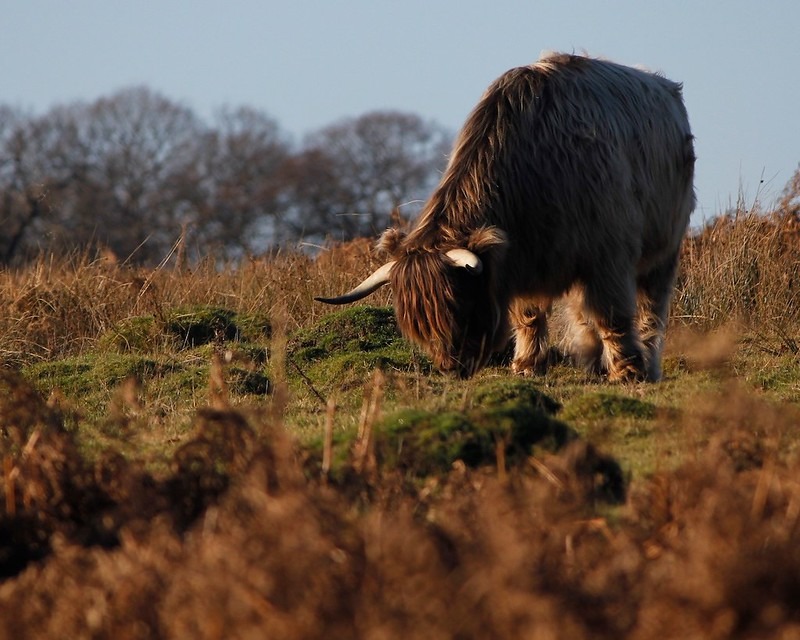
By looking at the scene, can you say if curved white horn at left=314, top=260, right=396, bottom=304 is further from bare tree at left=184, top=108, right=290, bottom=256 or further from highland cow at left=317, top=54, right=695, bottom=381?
bare tree at left=184, top=108, right=290, bottom=256

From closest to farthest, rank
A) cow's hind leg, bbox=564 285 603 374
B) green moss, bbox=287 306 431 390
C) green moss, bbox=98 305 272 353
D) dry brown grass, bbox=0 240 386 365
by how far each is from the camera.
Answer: green moss, bbox=287 306 431 390
cow's hind leg, bbox=564 285 603 374
green moss, bbox=98 305 272 353
dry brown grass, bbox=0 240 386 365

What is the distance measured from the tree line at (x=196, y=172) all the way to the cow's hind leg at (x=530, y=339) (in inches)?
1821

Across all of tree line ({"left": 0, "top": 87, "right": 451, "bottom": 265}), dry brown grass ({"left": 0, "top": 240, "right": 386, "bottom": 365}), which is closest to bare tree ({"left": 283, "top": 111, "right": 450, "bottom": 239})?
tree line ({"left": 0, "top": 87, "right": 451, "bottom": 265})

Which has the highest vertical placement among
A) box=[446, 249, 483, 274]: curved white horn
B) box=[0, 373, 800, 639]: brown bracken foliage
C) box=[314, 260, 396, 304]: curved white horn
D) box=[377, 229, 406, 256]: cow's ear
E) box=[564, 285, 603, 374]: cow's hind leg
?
box=[377, 229, 406, 256]: cow's ear

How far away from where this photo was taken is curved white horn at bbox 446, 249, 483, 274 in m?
7.05

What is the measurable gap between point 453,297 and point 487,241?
0.38 metres

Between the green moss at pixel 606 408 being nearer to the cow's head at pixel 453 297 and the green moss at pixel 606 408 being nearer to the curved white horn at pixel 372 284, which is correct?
the cow's head at pixel 453 297

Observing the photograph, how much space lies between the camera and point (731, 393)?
386 cm

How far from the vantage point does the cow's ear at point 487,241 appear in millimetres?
7133

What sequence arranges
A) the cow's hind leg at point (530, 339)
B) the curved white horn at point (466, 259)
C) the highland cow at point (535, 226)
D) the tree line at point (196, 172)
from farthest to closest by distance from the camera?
the tree line at point (196, 172)
the cow's hind leg at point (530, 339)
the highland cow at point (535, 226)
the curved white horn at point (466, 259)

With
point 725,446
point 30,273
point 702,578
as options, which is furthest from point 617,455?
point 30,273

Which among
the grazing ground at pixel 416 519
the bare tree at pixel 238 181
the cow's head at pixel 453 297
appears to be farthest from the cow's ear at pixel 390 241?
the bare tree at pixel 238 181

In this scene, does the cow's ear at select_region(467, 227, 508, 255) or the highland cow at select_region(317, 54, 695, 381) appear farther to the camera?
the highland cow at select_region(317, 54, 695, 381)

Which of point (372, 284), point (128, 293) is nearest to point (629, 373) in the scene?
point (372, 284)
